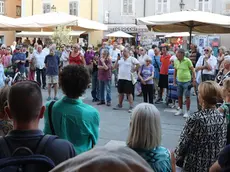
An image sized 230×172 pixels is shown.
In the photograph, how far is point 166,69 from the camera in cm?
1171

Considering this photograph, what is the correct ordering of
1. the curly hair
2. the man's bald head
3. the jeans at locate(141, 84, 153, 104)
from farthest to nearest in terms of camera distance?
1. the jeans at locate(141, 84, 153, 104)
2. the curly hair
3. the man's bald head

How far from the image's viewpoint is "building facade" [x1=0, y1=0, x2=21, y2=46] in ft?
127

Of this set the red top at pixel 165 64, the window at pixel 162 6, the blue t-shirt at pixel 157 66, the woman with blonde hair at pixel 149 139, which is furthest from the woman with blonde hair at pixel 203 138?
the window at pixel 162 6

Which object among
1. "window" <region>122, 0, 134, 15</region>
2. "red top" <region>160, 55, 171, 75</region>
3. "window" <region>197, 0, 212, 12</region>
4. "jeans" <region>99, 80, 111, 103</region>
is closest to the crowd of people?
"jeans" <region>99, 80, 111, 103</region>

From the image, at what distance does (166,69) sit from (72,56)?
2.75m

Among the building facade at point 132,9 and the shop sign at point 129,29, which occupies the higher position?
the building facade at point 132,9

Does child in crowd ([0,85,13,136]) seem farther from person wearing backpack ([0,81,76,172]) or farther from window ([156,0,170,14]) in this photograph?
window ([156,0,170,14])

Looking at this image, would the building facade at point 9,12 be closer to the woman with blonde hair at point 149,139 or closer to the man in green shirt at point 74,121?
the man in green shirt at point 74,121

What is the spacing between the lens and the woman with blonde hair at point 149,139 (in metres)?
3.00

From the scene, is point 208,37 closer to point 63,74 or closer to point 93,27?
point 93,27

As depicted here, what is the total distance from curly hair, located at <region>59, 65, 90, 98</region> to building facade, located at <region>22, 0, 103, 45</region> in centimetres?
3159

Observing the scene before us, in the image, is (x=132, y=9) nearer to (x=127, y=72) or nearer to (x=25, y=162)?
(x=127, y=72)

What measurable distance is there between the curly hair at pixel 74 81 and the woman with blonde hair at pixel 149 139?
622 mm

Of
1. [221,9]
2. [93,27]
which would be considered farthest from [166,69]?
[221,9]
